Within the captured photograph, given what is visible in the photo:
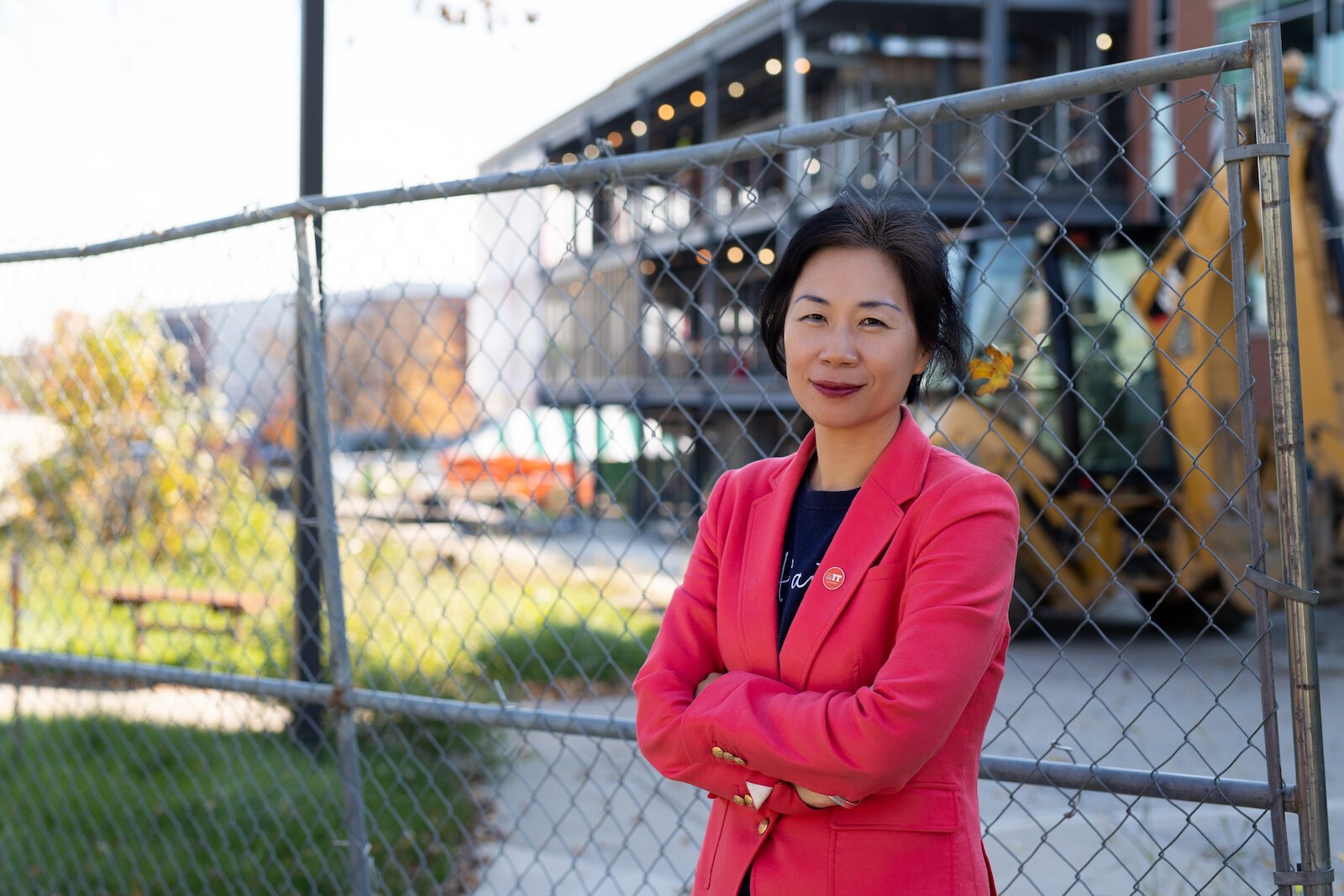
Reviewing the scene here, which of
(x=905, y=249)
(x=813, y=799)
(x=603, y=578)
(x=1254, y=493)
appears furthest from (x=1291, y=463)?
(x=603, y=578)

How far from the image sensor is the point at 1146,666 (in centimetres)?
787

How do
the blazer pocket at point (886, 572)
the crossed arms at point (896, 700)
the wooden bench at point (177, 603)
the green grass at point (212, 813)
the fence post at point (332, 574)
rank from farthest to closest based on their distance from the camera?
the wooden bench at point (177, 603) → the green grass at point (212, 813) → the fence post at point (332, 574) → the blazer pocket at point (886, 572) → the crossed arms at point (896, 700)

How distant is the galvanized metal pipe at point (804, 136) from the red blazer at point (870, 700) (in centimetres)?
70

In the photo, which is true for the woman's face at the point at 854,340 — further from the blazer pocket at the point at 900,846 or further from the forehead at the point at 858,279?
the blazer pocket at the point at 900,846

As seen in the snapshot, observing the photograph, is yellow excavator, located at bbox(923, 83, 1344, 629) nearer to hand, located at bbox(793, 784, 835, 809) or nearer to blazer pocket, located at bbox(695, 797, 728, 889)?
blazer pocket, located at bbox(695, 797, 728, 889)

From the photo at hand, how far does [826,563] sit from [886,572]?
92 mm

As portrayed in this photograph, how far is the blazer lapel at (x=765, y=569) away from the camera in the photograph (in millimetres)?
1689

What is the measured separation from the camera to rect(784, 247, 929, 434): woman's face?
1.66m

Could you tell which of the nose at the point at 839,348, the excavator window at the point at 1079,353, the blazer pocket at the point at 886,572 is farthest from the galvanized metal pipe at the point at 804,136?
the excavator window at the point at 1079,353

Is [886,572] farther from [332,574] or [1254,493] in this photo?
[332,574]

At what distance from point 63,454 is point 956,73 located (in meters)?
13.6

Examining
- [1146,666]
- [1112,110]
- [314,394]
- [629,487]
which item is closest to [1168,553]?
[1146,666]

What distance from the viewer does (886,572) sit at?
1.60 meters

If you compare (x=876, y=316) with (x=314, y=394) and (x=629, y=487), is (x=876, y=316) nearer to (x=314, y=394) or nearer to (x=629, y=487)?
(x=314, y=394)
